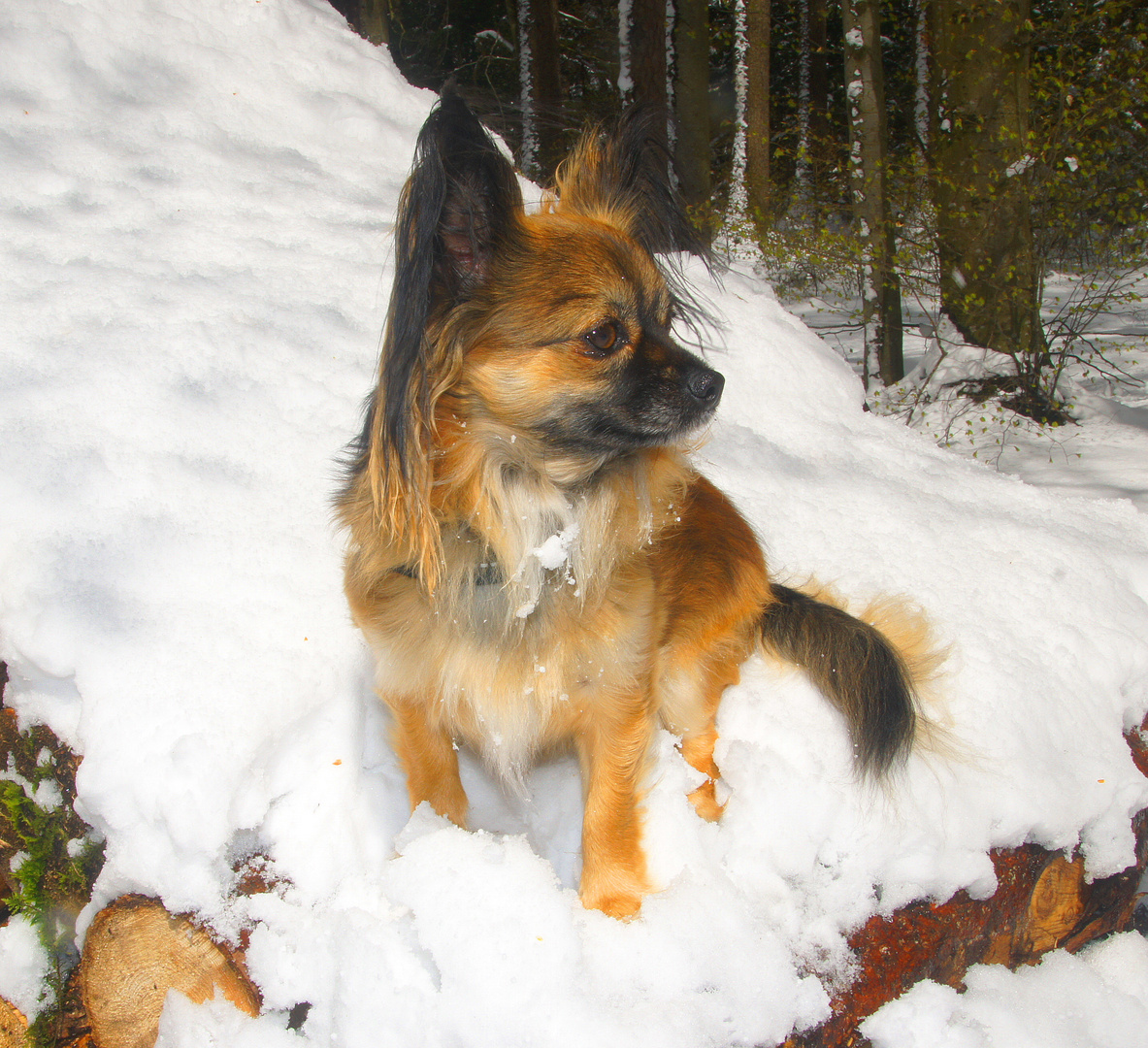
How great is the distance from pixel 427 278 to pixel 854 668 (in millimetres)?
1509

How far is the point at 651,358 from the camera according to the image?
177 centimetres

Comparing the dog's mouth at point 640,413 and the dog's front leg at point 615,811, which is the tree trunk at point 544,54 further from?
the dog's front leg at point 615,811

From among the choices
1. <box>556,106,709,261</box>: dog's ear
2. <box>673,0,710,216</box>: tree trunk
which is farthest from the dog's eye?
<box>673,0,710,216</box>: tree trunk

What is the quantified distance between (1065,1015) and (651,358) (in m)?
1.77

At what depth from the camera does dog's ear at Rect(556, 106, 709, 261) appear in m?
2.12

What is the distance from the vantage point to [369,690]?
2.20 metres

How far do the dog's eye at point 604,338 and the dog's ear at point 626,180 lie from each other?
1.51 feet

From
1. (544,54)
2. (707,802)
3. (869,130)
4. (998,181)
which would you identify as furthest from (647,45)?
(707,802)

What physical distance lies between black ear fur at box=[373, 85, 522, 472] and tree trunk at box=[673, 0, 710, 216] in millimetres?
6804

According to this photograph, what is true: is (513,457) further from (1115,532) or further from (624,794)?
(1115,532)

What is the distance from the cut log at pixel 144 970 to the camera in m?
1.65

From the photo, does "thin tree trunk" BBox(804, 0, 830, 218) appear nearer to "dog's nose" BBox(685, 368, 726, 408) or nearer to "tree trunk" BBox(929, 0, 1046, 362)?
"tree trunk" BBox(929, 0, 1046, 362)

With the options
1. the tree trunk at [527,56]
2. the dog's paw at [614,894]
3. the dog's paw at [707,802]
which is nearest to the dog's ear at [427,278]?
the dog's paw at [614,894]

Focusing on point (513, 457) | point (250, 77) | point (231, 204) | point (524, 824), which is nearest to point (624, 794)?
point (524, 824)
